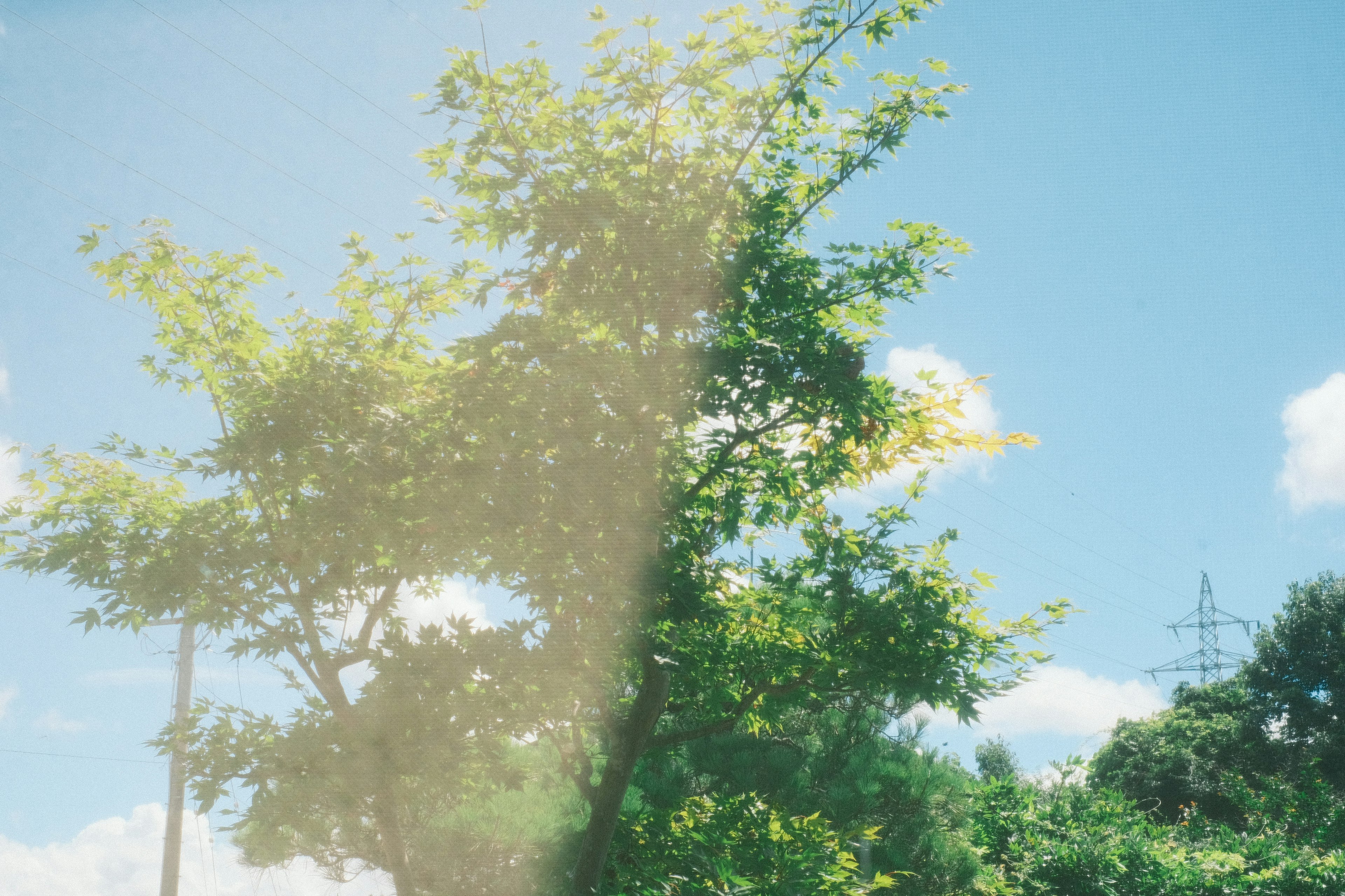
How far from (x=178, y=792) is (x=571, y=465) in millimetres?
6061

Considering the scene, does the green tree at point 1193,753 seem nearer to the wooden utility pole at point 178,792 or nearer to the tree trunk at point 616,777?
the tree trunk at point 616,777

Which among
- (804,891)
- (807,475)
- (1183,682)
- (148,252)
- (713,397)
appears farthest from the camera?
(1183,682)

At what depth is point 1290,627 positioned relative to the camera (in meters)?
20.7

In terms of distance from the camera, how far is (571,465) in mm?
5199

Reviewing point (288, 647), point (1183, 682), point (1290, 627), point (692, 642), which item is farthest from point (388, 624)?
point (1183, 682)

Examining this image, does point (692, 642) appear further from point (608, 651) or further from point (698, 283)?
point (698, 283)

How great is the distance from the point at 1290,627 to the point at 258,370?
24.5 m

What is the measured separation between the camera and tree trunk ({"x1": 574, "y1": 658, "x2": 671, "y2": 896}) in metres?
5.89

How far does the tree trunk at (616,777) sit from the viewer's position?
5.89 metres

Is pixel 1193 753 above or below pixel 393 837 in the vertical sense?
below

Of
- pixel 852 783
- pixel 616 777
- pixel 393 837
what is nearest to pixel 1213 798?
pixel 852 783

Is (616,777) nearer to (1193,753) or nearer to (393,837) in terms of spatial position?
(393,837)

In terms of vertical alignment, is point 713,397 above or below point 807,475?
above

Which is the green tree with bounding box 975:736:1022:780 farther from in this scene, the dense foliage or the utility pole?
the utility pole
